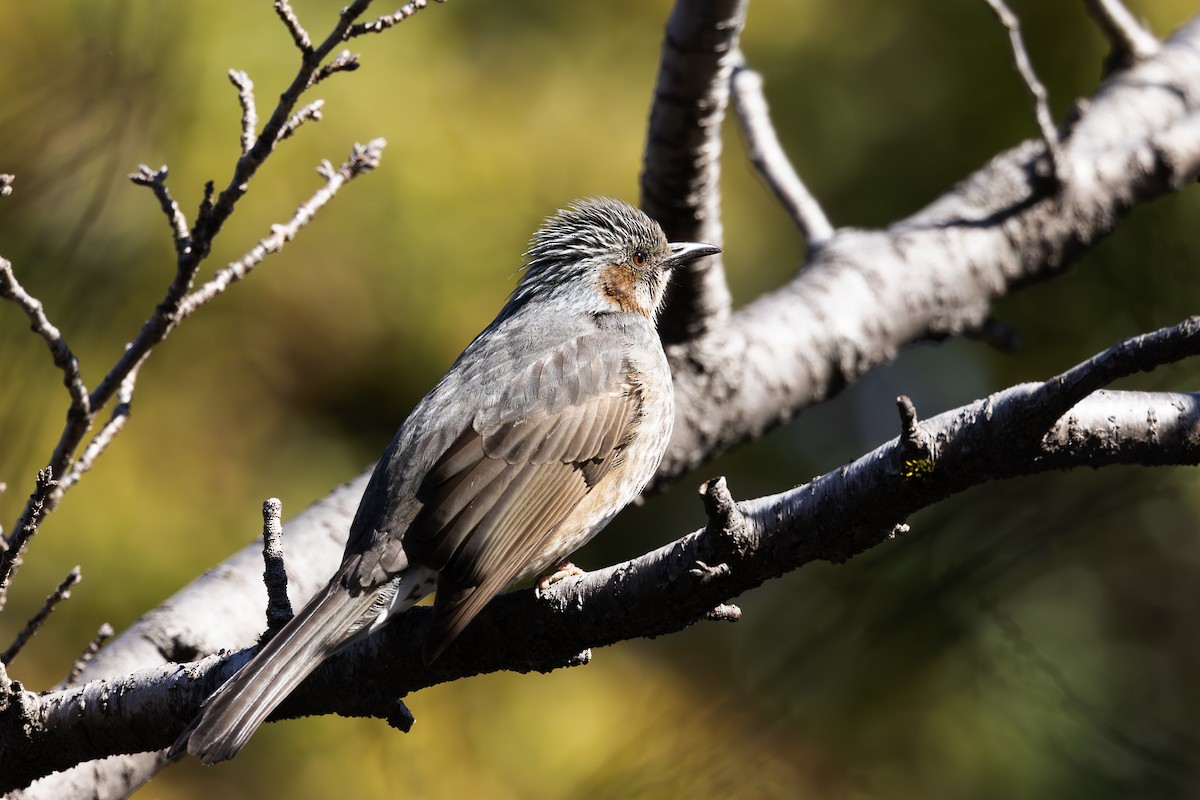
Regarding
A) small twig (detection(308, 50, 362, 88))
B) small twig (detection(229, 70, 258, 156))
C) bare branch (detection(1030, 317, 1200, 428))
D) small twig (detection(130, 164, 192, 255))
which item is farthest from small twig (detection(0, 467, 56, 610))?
bare branch (detection(1030, 317, 1200, 428))

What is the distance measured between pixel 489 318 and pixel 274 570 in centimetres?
250

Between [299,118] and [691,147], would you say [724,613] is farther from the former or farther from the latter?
[691,147]

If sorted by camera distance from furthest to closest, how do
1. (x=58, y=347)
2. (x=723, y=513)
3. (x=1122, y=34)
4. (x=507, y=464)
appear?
(x=1122, y=34)
(x=507, y=464)
(x=58, y=347)
(x=723, y=513)

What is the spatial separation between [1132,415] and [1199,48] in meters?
4.65

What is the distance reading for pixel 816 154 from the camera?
638 centimetres

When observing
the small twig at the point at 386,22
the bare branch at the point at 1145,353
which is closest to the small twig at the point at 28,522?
the small twig at the point at 386,22

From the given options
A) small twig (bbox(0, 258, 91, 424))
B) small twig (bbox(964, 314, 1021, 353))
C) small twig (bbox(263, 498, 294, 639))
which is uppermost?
small twig (bbox(0, 258, 91, 424))

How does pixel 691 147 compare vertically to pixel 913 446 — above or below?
above

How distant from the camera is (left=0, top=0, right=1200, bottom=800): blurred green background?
154 inches

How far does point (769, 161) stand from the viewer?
17.6 feet

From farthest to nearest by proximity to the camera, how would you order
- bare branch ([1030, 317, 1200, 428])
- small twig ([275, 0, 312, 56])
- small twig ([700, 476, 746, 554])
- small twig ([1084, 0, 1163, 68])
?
small twig ([1084, 0, 1163, 68])
small twig ([275, 0, 312, 56])
small twig ([700, 476, 746, 554])
bare branch ([1030, 317, 1200, 428])

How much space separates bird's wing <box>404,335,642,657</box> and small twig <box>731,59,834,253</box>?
154cm

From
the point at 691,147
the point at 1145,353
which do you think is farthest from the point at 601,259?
the point at 1145,353

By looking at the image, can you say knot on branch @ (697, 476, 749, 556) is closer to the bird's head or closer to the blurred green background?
the blurred green background
